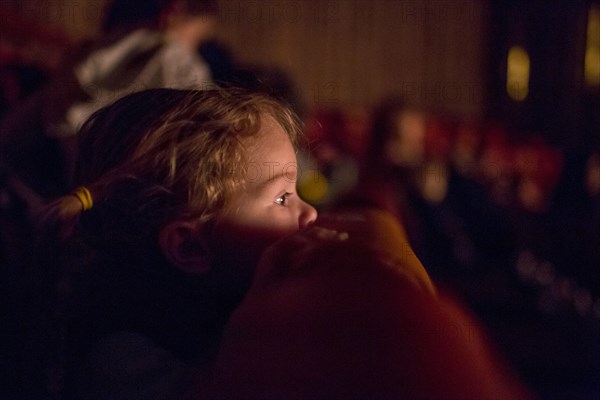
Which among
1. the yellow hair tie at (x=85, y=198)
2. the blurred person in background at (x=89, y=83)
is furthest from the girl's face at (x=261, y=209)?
the blurred person in background at (x=89, y=83)

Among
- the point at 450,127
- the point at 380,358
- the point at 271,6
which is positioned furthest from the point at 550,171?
the point at 380,358

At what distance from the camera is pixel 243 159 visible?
566 millimetres

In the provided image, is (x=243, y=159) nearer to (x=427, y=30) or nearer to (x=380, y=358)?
(x=380, y=358)

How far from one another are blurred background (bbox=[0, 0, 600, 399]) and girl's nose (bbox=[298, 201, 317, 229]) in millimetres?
172

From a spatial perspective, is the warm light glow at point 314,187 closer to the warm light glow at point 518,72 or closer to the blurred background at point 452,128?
the blurred background at point 452,128

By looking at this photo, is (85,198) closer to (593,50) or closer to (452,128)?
(452,128)

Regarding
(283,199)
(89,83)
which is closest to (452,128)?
(89,83)

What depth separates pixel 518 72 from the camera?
12.2 feet

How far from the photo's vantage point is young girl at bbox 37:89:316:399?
0.54 metres

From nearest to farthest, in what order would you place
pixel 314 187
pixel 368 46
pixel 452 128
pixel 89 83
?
pixel 89 83 < pixel 314 187 < pixel 452 128 < pixel 368 46

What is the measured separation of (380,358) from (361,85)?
343 centimetres

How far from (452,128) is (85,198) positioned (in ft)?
9.61

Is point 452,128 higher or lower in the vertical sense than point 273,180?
lower

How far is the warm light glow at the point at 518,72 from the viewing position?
369 centimetres
